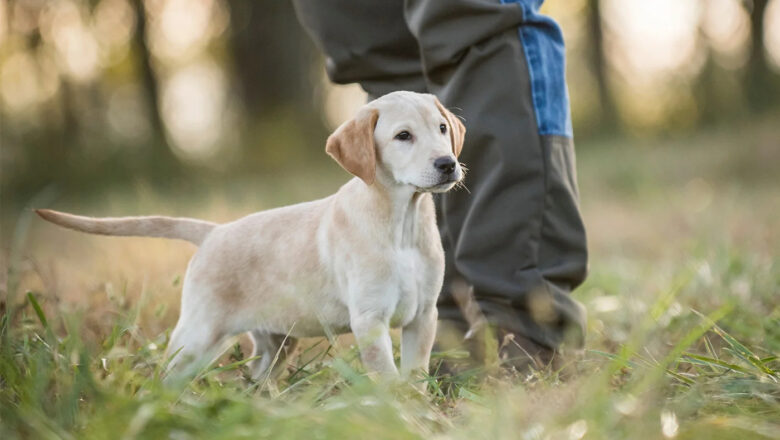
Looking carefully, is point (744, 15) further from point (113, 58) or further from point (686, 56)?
point (113, 58)

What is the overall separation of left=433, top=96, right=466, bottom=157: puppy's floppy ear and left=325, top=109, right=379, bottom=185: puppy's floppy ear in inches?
10.1

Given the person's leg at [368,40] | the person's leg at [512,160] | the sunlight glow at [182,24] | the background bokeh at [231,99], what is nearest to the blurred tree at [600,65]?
the background bokeh at [231,99]

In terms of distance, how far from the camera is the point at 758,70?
14.3 m

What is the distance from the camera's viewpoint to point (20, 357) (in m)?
2.28

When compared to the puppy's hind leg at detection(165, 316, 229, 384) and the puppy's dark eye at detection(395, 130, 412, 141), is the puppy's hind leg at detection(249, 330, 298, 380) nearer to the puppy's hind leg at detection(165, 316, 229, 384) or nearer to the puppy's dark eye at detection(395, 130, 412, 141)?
the puppy's hind leg at detection(165, 316, 229, 384)

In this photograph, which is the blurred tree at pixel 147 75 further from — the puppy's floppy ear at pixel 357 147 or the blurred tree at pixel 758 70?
the puppy's floppy ear at pixel 357 147

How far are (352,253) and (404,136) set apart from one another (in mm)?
436

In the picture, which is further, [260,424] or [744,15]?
[744,15]

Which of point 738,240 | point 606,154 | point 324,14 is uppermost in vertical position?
point 324,14

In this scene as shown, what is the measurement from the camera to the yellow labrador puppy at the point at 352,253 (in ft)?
8.20

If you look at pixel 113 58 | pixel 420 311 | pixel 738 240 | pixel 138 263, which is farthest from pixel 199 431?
pixel 113 58

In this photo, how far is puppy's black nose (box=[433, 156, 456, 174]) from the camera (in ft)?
8.04

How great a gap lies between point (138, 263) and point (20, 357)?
2.20m

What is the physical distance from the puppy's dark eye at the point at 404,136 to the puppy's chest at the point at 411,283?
378 mm
